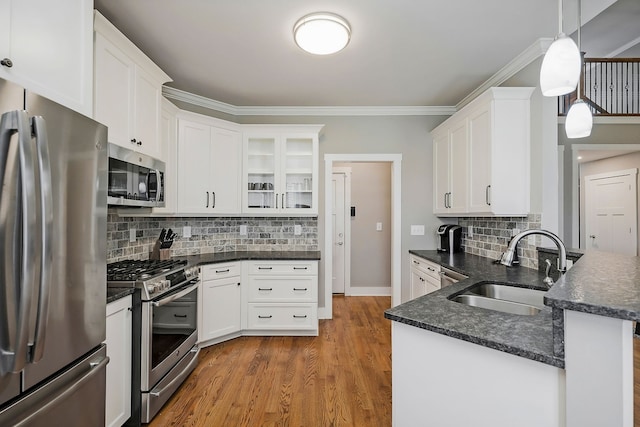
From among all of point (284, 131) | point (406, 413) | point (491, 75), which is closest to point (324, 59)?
point (284, 131)

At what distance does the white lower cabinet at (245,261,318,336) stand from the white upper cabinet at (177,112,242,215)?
2.56 feet

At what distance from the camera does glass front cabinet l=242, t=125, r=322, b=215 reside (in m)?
3.56

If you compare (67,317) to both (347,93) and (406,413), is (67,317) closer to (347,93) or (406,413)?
(406,413)

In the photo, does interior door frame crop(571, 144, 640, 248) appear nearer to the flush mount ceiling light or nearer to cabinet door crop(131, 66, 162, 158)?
the flush mount ceiling light

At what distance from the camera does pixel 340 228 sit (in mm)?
5012

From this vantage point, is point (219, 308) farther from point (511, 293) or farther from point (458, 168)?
point (458, 168)

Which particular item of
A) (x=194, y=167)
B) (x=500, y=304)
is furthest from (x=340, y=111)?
(x=500, y=304)

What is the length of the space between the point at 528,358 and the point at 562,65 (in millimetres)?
1195

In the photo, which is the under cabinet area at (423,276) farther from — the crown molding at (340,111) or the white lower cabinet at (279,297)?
the crown molding at (340,111)

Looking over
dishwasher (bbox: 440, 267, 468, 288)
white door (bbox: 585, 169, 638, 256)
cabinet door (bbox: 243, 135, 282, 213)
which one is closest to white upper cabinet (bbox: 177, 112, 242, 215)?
cabinet door (bbox: 243, 135, 282, 213)

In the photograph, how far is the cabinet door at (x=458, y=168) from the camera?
9.93 ft

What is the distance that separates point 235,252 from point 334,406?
213 cm

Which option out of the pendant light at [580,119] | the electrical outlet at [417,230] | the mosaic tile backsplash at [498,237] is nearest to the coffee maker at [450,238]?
the mosaic tile backsplash at [498,237]

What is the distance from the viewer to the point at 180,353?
2.38 m
